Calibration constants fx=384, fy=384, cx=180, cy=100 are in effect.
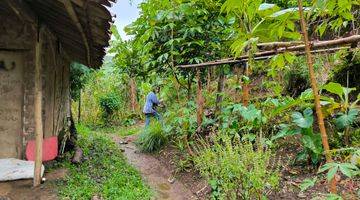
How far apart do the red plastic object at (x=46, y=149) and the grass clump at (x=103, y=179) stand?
431mm

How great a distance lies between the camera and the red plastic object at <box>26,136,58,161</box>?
580cm

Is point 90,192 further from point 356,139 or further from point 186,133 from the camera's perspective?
point 356,139

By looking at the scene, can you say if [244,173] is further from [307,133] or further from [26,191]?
[26,191]

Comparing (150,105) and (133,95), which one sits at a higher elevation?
(133,95)

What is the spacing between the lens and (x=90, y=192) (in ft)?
17.4

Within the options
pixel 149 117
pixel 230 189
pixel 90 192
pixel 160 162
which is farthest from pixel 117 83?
pixel 230 189

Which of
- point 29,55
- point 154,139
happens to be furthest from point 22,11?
point 154,139

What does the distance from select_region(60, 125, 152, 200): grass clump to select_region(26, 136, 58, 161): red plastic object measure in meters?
0.43

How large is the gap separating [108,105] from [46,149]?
9.30 meters

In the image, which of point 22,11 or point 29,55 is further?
point 29,55

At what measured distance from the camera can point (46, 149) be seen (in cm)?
602

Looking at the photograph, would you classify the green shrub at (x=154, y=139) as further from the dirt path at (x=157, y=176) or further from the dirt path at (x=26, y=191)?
the dirt path at (x=26, y=191)

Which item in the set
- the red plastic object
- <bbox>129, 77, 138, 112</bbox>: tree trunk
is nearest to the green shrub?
the red plastic object

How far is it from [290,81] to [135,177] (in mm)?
3526
